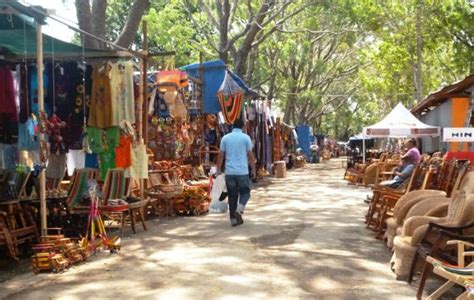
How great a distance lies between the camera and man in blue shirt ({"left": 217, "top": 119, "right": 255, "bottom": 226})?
8.80 meters

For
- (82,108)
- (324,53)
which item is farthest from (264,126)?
(324,53)

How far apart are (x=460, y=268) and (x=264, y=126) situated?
545 inches

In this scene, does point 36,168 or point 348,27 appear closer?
point 36,168

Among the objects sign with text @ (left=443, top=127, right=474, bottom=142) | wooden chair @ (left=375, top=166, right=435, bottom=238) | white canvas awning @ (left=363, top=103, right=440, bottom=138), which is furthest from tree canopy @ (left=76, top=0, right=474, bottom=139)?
sign with text @ (left=443, top=127, right=474, bottom=142)

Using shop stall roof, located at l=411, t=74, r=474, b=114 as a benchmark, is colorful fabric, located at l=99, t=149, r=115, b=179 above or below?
below

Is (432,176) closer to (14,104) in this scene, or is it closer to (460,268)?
(460,268)

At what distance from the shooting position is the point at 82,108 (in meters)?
7.88

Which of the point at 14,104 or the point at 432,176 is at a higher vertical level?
the point at 14,104

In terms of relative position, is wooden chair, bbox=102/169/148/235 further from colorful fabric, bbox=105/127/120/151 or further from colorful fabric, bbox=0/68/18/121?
colorful fabric, bbox=0/68/18/121

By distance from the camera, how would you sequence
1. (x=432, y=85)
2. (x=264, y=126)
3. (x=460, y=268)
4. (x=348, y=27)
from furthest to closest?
(x=432, y=85) → (x=348, y=27) → (x=264, y=126) → (x=460, y=268)

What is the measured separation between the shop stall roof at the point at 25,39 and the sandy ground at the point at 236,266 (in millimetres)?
2695

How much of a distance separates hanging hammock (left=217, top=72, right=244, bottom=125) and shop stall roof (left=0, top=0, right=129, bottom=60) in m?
4.99

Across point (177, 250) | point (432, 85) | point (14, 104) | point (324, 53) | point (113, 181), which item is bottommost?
point (177, 250)

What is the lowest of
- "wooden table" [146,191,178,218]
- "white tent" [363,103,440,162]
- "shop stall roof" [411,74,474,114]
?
"wooden table" [146,191,178,218]
